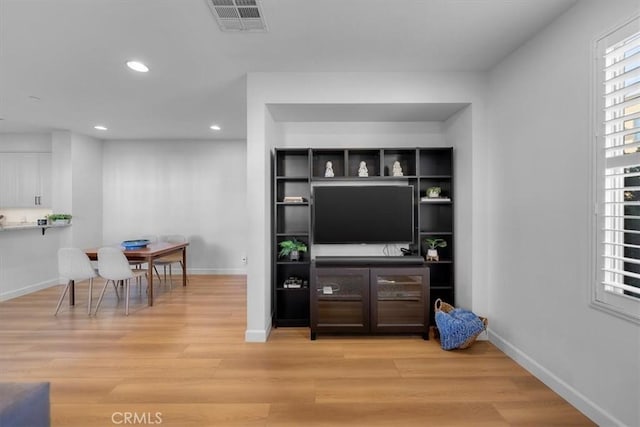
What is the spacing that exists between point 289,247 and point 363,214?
84 cm

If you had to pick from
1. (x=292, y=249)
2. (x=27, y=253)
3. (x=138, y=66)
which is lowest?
(x=27, y=253)

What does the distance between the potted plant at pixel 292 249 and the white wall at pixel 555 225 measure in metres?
1.85

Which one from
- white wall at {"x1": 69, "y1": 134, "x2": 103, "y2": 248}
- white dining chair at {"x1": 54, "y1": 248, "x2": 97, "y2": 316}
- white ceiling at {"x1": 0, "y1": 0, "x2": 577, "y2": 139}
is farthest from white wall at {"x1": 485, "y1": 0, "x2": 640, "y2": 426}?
white wall at {"x1": 69, "y1": 134, "x2": 103, "y2": 248}

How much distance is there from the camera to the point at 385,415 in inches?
71.2

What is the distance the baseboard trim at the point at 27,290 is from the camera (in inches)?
161

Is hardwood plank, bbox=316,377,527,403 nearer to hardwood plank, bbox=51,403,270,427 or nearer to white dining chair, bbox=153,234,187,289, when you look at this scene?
hardwood plank, bbox=51,403,270,427

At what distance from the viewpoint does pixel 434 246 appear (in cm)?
317

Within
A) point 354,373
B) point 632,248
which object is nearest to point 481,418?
point 354,373

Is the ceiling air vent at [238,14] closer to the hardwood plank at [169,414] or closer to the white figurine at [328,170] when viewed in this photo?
the white figurine at [328,170]

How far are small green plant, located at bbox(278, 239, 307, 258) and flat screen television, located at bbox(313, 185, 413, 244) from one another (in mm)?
198

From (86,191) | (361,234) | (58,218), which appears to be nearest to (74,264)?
(58,218)

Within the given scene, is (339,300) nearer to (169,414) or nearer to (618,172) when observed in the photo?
(169,414)

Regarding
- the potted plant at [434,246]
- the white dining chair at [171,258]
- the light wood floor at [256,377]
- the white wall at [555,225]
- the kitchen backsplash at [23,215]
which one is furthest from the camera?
the kitchen backsplash at [23,215]

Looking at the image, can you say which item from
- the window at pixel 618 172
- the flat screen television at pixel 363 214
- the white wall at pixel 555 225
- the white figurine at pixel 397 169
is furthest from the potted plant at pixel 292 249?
the window at pixel 618 172
